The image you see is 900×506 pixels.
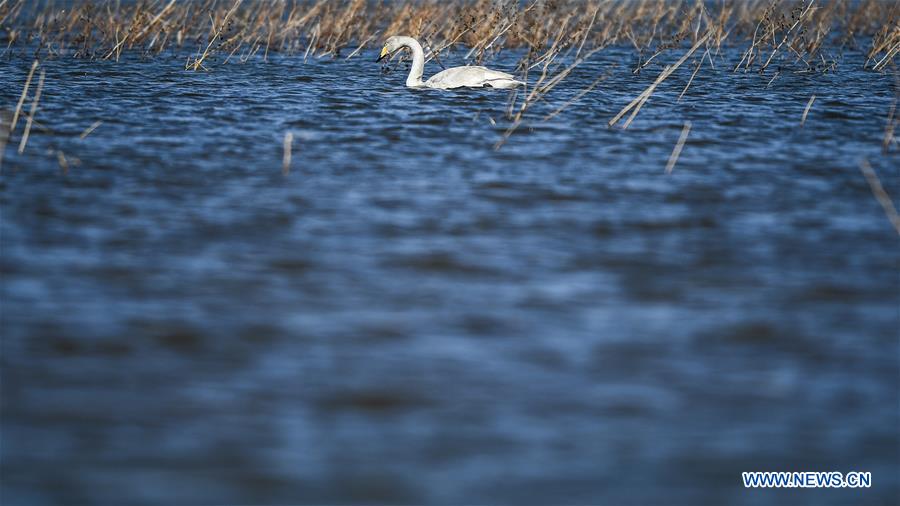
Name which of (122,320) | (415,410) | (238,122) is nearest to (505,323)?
(415,410)

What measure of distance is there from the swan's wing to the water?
3.56 m

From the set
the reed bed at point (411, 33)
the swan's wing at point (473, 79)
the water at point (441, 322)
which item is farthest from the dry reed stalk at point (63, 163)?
the reed bed at point (411, 33)

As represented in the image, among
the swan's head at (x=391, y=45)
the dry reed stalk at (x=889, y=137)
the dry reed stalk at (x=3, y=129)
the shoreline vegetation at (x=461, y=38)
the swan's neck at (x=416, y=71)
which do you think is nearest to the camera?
the dry reed stalk at (x=3, y=129)

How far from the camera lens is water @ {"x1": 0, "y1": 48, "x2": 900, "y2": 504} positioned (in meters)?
3.63

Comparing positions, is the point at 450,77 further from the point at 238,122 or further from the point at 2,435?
the point at 2,435

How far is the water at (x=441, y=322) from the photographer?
363 centimetres

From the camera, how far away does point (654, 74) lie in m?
15.6

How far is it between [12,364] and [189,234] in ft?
6.53

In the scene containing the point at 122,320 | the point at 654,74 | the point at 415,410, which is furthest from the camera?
the point at 654,74

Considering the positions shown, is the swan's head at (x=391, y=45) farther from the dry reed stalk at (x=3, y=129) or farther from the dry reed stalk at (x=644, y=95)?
the dry reed stalk at (x=3, y=129)

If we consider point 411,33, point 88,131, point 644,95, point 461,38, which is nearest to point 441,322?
point 644,95

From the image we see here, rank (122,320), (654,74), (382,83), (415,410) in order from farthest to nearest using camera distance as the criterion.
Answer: (654,74), (382,83), (122,320), (415,410)

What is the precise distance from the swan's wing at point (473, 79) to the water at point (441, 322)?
3559mm

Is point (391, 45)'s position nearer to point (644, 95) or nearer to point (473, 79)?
point (473, 79)
